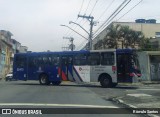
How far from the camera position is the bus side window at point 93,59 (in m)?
33.6

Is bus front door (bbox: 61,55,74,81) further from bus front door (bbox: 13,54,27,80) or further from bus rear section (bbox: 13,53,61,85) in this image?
bus front door (bbox: 13,54,27,80)

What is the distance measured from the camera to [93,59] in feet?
111

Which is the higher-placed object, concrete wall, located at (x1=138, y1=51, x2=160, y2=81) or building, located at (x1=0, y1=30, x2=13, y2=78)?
building, located at (x1=0, y1=30, x2=13, y2=78)

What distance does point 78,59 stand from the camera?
34781 millimetres

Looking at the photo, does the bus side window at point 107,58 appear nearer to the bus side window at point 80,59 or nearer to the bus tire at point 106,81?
the bus tire at point 106,81

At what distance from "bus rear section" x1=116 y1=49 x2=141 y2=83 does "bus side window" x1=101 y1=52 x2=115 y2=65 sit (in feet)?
1.66

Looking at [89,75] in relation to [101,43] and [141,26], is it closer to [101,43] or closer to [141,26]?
[101,43]

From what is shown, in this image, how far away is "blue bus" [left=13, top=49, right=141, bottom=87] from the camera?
3238cm

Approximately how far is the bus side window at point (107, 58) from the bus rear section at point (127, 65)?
51 cm

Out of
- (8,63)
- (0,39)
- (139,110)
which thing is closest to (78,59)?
(139,110)

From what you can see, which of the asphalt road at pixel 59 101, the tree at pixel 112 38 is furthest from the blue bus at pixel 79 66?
the tree at pixel 112 38

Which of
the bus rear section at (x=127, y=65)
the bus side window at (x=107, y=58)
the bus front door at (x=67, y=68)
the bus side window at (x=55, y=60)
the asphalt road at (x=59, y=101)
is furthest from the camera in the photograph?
the bus side window at (x=55, y=60)

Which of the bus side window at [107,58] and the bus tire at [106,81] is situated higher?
the bus side window at [107,58]

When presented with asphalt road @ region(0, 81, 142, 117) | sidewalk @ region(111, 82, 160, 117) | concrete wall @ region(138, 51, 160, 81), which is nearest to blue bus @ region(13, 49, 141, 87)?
sidewalk @ region(111, 82, 160, 117)
